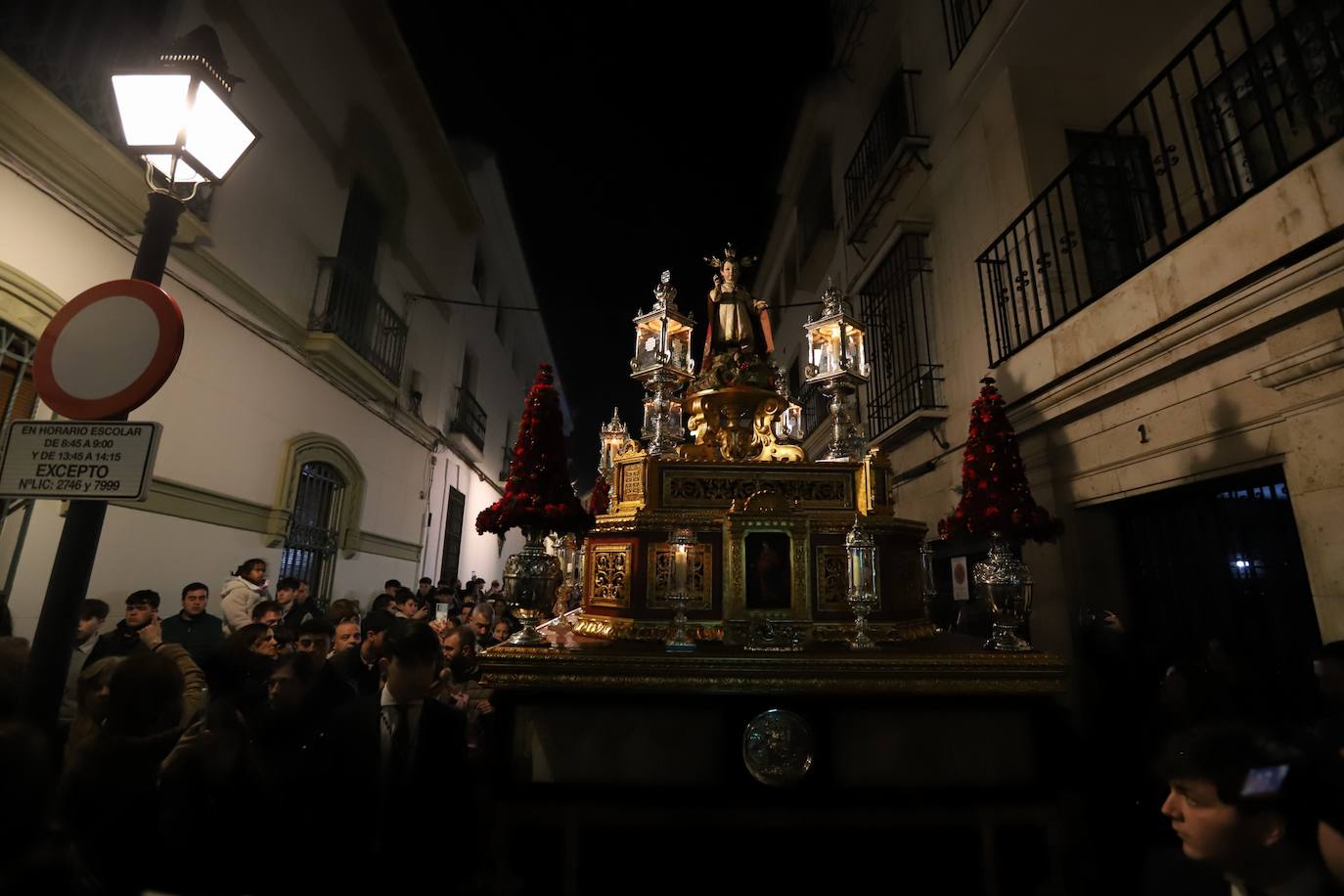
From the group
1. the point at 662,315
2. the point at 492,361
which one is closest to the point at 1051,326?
the point at 662,315

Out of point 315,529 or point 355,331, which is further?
point 355,331

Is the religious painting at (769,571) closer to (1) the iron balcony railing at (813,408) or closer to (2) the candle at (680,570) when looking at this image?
(2) the candle at (680,570)

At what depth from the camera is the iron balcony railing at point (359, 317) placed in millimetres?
8812

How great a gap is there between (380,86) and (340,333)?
531cm

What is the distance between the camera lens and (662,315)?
16.3 ft

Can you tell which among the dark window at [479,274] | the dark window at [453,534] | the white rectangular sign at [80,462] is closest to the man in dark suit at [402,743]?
the white rectangular sign at [80,462]

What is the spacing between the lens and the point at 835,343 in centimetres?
486

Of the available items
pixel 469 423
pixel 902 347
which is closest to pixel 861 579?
pixel 902 347

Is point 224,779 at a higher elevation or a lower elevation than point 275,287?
lower

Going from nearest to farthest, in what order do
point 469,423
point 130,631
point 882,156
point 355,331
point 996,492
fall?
point 130,631 → point 996,492 → point 882,156 → point 355,331 → point 469,423

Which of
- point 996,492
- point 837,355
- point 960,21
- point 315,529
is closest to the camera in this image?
point 996,492

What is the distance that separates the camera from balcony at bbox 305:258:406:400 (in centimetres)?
858

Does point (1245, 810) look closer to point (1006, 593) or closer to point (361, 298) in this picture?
point (1006, 593)

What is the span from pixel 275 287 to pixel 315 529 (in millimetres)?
3467
